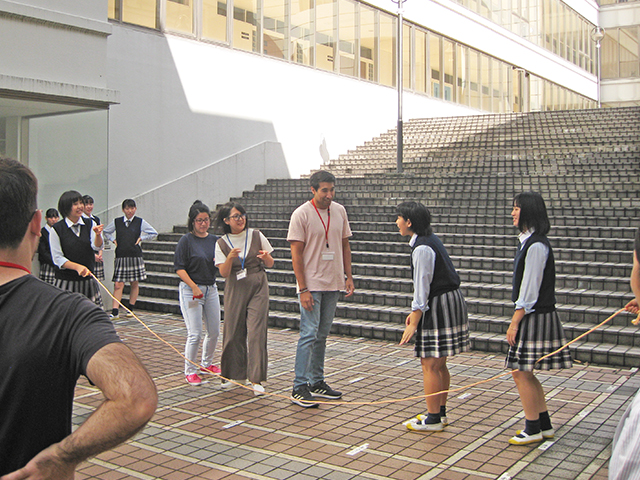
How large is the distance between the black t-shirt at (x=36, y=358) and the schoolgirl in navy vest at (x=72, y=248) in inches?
202

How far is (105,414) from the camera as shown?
59.7 inches

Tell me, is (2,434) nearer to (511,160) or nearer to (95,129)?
(95,129)

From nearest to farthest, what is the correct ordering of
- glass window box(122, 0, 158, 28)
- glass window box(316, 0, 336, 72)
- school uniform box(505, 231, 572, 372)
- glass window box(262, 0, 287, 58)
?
school uniform box(505, 231, 572, 372) < glass window box(122, 0, 158, 28) < glass window box(262, 0, 287, 58) < glass window box(316, 0, 336, 72)

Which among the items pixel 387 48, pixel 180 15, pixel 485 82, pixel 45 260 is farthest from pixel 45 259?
pixel 485 82

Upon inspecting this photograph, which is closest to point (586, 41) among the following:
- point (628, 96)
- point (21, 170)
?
point (628, 96)

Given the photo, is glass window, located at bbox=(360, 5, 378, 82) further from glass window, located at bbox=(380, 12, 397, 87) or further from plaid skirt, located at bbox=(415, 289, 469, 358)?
plaid skirt, located at bbox=(415, 289, 469, 358)

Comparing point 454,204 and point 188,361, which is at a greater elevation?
point 454,204

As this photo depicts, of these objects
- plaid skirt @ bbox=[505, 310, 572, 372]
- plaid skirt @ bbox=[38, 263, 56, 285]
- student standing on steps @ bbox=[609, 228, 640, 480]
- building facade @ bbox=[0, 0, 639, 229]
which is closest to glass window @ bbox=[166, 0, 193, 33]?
building facade @ bbox=[0, 0, 639, 229]

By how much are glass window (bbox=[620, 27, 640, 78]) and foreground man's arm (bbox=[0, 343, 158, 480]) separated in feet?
136

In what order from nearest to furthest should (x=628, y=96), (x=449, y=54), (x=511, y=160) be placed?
(x=511, y=160), (x=449, y=54), (x=628, y=96)

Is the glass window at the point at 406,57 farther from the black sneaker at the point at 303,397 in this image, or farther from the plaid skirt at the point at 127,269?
the black sneaker at the point at 303,397

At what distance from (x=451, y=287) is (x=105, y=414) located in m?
3.86

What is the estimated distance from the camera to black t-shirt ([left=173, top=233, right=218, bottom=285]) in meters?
6.77

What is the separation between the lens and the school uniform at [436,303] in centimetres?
498
